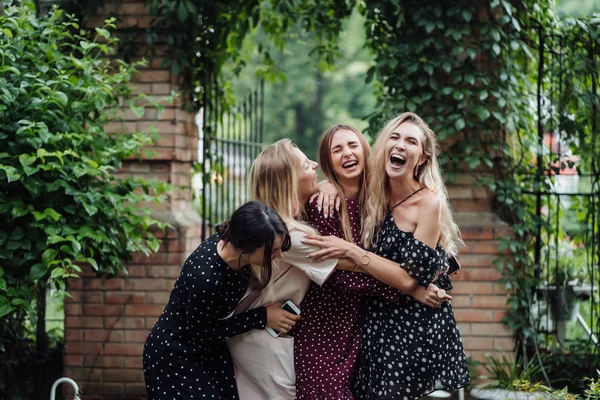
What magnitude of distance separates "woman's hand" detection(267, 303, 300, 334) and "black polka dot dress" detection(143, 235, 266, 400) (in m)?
0.04

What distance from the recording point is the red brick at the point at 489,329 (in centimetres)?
541

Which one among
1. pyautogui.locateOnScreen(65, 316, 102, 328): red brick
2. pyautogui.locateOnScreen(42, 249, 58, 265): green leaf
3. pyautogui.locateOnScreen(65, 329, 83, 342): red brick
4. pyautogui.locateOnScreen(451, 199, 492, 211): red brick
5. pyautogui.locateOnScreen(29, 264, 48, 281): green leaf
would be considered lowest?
pyautogui.locateOnScreen(65, 329, 83, 342): red brick

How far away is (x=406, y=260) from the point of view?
3295 mm

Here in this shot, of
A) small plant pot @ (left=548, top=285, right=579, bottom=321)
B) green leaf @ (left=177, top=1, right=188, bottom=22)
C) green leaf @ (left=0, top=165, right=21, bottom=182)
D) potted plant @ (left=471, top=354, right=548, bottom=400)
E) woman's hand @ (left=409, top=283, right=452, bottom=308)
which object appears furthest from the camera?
small plant pot @ (left=548, top=285, right=579, bottom=321)

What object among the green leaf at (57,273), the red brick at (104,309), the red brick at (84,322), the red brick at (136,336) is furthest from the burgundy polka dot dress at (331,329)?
the red brick at (84,322)

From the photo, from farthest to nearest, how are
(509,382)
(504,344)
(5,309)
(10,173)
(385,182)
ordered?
1. (504,344)
2. (509,382)
3. (5,309)
4. (10,173)
5. (385,182)

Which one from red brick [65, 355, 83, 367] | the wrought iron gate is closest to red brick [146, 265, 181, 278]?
red brick [65, 355, 83, 367]

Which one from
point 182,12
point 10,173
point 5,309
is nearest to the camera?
point 10,173

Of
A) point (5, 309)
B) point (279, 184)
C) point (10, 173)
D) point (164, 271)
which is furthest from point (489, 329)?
point (10, 173)

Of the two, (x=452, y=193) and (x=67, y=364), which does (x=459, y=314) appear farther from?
(x=67, y=364)

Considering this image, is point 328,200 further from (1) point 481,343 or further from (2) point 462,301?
(1) point 481,343

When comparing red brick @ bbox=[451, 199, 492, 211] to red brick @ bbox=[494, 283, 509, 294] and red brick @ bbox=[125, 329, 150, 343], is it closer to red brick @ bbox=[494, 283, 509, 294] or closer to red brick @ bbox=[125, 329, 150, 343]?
red brick @ bbox=[494, 283, 509, 294]

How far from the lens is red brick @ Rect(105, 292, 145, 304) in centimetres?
550

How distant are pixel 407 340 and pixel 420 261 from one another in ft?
1.20
